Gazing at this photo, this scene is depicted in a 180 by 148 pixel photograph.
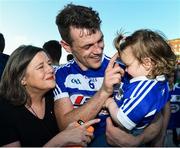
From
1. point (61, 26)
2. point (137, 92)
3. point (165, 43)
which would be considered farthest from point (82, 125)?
point (61, 26)

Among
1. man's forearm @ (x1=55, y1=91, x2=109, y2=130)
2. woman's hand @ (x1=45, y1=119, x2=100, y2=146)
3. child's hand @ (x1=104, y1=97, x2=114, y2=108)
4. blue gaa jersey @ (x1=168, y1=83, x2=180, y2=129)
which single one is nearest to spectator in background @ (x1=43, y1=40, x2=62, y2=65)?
blue gaa jersey @ (x1=168, y1=83, x2=180, y2=129)

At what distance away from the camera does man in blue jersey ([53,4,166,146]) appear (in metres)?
2.51

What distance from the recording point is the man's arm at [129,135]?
8.00ft

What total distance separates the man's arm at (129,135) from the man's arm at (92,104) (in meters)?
0.15

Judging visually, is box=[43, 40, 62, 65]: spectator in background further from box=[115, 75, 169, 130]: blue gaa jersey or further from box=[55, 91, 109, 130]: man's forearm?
box=[115, 75, 169, 130]: blue gaa jersey

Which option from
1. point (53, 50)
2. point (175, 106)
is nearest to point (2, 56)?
point (53, 50)

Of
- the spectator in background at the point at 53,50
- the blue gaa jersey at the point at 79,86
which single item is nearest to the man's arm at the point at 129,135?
the blue gaa jersey at the point at 79,86

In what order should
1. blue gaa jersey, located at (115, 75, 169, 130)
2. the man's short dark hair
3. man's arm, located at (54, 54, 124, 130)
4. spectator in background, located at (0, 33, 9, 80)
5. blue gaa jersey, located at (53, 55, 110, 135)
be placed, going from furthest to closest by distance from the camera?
spectator in background, located at (0, 33, 9, 80)
the man's short dark hair
blue gaa jersey, located at (53, 55, 110, 135)
man's arm, located at (54, 54, 124, 130)
blue gaa jersey, located at (115, 75, 169, 130)

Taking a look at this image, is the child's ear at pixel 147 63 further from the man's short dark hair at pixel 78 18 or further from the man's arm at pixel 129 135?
the man's short dark hair at pixel 78 18

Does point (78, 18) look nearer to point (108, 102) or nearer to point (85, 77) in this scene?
point (85, 77)

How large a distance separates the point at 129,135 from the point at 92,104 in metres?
0.33

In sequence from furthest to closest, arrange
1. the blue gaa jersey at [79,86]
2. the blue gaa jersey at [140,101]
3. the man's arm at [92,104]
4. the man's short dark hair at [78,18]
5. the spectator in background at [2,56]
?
the spectator in background at [2,56] → the man's short dark hair at [78,18] → the blue gaa jersey at [79,86] → the man's arm at [92,104] → the blue gaa jersey at [140,101]

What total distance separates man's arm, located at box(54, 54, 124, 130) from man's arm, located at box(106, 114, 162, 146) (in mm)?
147

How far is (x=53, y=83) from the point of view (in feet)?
8.66
